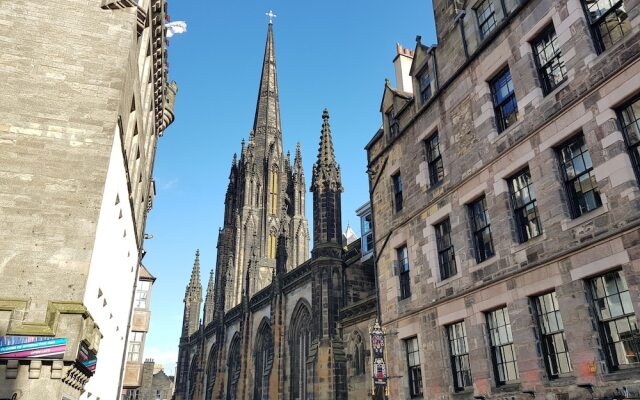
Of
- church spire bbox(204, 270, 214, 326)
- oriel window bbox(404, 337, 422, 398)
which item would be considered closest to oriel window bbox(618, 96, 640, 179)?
oriel window bbox(404, 337, 422, 398)

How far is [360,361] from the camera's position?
2303 cm

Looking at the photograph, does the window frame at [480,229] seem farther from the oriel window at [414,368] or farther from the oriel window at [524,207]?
the oriel window at [414,368]

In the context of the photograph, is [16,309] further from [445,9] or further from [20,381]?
[445,9]

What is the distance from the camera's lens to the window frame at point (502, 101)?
1273cm

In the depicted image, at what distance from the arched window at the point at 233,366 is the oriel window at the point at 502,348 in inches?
1166

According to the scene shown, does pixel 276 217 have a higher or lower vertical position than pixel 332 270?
higher

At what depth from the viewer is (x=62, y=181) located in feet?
40.1

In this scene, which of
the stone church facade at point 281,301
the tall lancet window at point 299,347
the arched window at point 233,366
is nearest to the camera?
the stone church facade at point 281,301

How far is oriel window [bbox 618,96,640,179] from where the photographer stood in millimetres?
9203

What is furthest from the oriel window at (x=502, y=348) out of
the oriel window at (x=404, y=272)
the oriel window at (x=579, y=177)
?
the oriel window at (x=404, y=272)

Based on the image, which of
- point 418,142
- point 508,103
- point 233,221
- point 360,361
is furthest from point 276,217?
point 508,103

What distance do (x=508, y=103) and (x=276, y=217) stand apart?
52.7 meters

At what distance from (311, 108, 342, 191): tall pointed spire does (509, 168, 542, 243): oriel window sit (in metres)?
16.8

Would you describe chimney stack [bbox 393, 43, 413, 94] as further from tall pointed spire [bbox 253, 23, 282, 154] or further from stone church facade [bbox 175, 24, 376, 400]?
tall pointed spire [bbox 253, 23, 282, 154]
